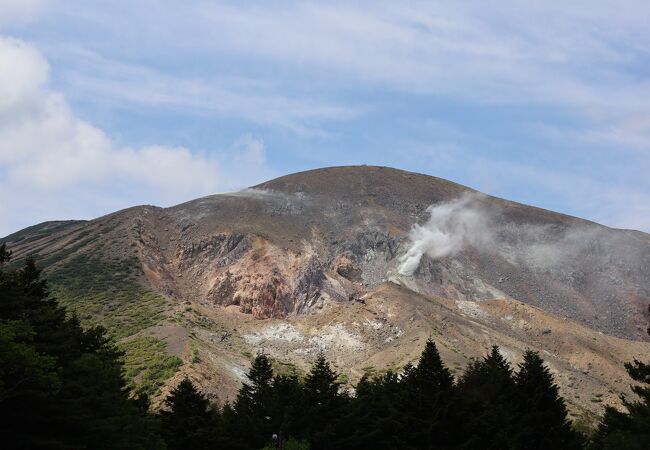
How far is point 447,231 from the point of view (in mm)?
140000

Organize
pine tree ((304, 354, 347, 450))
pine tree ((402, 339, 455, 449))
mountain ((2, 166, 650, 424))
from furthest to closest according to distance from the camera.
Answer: mountain ((2, 166, 650, 424)) → pine tree ((304, 354, 347, 450)) → pine tree ((402, 339, 455, 449))

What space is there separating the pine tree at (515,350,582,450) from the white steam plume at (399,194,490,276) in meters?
80.3

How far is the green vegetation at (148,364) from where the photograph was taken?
6581cm

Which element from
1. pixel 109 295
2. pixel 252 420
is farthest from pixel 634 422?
pixel 109 295

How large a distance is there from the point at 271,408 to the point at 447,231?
310 feet

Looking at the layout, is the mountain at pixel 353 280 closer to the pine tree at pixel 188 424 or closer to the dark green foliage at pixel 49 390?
the pine tree at pixel 188 424

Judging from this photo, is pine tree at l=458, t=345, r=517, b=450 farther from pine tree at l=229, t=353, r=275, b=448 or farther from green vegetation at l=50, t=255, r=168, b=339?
green vegetation at l=50, t=255, r=168, b=339

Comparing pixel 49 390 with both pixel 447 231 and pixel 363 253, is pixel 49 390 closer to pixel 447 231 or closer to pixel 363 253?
pixel 363 253

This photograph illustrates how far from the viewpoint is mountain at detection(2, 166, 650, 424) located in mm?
Result: 85625

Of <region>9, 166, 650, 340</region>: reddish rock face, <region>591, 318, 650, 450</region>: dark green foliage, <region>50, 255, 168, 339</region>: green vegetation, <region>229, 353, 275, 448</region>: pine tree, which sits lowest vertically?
<region>229, 353, 275, 448</region>: pine tree

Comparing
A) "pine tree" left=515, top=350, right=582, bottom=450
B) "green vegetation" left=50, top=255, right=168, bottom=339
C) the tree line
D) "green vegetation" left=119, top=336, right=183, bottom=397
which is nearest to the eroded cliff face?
"green vegetation" left=50, top=255, right=168, bottom=339

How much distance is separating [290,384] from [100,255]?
63934 millimetres

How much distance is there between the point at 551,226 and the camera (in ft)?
498

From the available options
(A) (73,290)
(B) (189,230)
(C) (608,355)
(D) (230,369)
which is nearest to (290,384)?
(D) (230,369)
